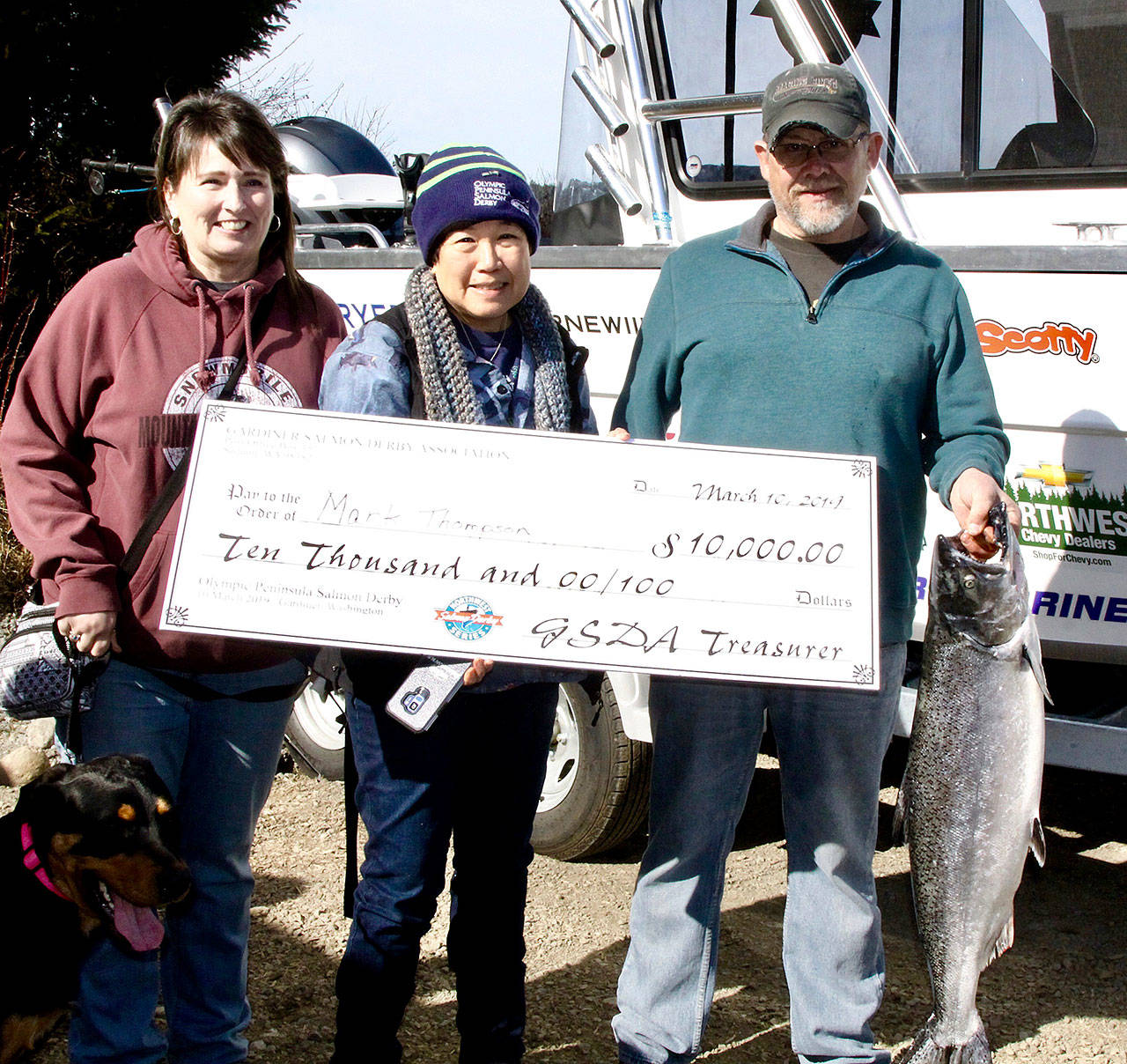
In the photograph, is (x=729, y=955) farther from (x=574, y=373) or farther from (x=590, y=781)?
(x=574, y=373)

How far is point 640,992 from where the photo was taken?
9.16 ft

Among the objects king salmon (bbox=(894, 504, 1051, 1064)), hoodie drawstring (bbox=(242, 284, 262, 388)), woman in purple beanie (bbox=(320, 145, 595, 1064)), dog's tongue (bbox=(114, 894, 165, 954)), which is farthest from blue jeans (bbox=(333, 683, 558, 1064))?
king salmon (bbox=(894, 504, 1051, 1064))

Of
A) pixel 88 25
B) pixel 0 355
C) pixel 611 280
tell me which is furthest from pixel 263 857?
pixel 88 25

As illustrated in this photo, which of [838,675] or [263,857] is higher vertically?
[838,675]

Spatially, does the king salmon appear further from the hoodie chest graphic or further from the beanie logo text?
the hoodie chest graphic

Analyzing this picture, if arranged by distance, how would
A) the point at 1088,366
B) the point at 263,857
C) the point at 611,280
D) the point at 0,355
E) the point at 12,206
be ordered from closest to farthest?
1. the point at 1088,366
2. the point at 611,280
3. the point at 263,857
4. the point at 0,355
5. the point at 12,206

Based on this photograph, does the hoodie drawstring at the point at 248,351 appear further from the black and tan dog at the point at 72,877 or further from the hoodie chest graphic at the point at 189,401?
the black and tan dog at the point at 72,877

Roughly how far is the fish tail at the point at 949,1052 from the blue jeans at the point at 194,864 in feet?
5.00

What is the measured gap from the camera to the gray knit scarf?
8.04ft

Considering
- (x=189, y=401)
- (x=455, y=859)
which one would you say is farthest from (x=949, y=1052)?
(x=189, y=401)

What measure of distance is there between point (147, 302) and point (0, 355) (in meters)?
6.18

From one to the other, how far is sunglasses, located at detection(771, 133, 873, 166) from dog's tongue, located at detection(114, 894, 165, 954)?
6.93 feet

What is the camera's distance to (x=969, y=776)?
2.61 m

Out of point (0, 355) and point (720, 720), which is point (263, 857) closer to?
point (720, 720)
